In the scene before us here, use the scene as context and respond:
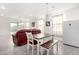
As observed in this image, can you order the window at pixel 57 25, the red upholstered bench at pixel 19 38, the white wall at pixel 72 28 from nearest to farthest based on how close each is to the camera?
the white wall at pixel 72 28
the red upholstered bench at pixel 19 38
the window at pixel 57 25

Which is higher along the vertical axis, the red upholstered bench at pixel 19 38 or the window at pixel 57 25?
the window at pixel 57 25

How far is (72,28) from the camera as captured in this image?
395 cm

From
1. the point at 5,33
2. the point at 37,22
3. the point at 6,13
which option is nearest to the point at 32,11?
the point at 37,22

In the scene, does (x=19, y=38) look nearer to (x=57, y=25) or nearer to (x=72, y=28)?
(x=57, y=25)

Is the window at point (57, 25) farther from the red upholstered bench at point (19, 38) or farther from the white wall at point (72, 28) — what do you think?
the red upholstered bench at point (19, 38)

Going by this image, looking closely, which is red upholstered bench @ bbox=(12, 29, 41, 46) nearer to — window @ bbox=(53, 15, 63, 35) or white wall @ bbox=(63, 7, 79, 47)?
window @ bbox=(53, 15, 63, 35)

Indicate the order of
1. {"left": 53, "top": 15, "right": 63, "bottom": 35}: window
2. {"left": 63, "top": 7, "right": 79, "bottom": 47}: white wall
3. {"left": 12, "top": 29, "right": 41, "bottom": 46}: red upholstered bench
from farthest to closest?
{"left": 53, "top": 15, "right": 63, "bottom": 35}: window < {"left": 12, "top": 29, "right": 41, "bottom": 46}: red upholstered bench < {"left": 63, "top": 7, "right": 79, "bottom": 47}: white wall

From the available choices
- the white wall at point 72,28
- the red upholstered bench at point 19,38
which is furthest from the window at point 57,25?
the red upholstered bench at point 19,38

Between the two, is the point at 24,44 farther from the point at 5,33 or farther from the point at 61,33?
the point at 61,33

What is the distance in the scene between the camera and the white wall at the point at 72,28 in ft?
12.4

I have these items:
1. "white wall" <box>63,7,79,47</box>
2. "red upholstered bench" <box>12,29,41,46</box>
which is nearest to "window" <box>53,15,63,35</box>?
"white wall" <box>63,7,79,47</box>

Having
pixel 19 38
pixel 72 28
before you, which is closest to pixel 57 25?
pixel 72 28

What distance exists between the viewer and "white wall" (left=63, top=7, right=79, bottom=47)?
3.79 m

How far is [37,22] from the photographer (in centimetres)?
443
